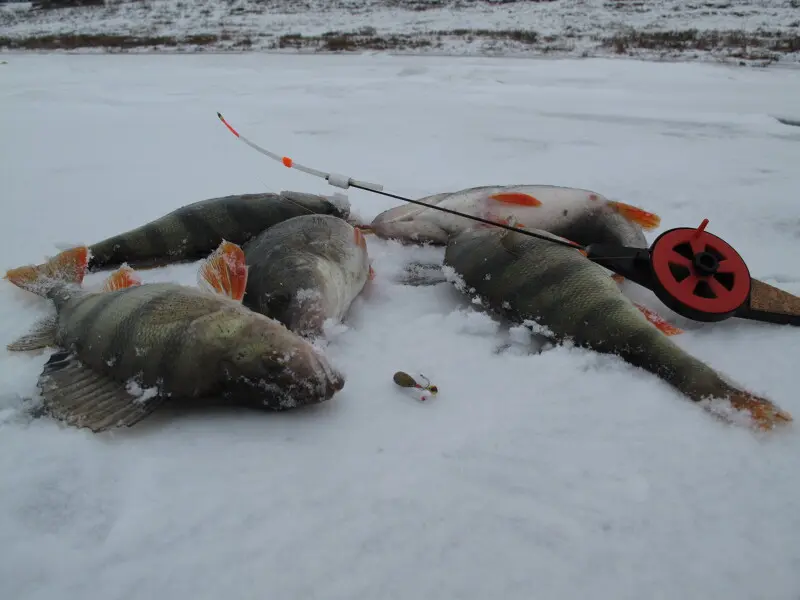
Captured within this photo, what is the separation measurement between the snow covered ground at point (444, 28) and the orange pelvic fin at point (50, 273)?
11115mm

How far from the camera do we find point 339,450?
179 centimetres

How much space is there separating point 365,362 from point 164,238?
179cm

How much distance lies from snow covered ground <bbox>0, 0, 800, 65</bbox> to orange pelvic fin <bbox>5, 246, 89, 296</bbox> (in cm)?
1112

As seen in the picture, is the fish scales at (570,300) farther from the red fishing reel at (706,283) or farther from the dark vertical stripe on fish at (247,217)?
the dark vertical stripe on fish at (247,217)

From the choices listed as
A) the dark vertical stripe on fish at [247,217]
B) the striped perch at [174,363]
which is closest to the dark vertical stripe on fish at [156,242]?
the dark vertical stripe on fish at [247,217]

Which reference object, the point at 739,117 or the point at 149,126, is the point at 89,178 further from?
the point at 739,117

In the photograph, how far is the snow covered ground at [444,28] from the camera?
1228cm

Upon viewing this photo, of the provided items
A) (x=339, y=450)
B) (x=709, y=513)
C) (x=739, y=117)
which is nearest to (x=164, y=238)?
(x=339, y=450)

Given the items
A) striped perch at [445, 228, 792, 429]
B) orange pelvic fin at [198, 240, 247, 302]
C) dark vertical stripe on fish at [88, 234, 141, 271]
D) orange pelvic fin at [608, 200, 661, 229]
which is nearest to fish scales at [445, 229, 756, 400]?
striped perch at [445, 228, 792, 429]

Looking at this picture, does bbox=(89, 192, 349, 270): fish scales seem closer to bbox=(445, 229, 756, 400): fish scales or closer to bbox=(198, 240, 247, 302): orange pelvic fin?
bbox=(198, 240, 247, 302): orange pelvic fin

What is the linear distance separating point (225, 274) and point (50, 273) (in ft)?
3.50

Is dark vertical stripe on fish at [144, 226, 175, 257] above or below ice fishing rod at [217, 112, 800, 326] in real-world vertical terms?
below

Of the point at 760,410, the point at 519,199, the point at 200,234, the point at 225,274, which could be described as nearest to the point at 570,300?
the point at 760,410

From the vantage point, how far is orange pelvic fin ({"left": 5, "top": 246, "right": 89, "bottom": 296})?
272 cm
